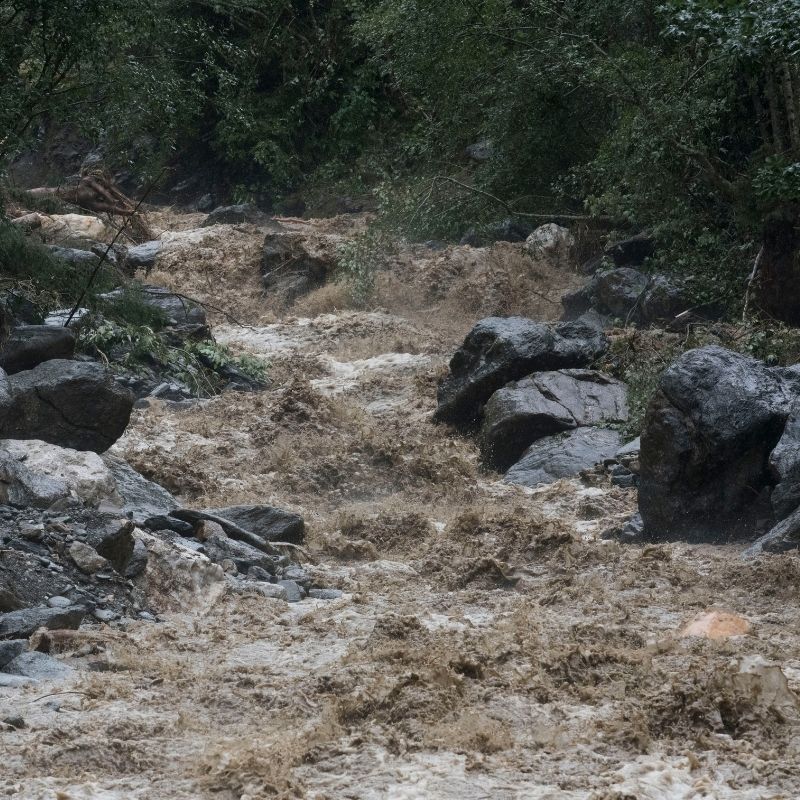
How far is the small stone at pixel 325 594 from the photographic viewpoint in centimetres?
665

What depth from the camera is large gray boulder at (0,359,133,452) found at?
324 inches

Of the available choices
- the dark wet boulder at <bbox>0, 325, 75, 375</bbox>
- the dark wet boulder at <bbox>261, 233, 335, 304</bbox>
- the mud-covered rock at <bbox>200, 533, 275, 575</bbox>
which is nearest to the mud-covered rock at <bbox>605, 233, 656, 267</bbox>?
the dark wet boulder at <bbox>261, 233, 335, 304</bbox>

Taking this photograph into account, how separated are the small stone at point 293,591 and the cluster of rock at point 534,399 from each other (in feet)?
12.1

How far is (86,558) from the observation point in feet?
19.9

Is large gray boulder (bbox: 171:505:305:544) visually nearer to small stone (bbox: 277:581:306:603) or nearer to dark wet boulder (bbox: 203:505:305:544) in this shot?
dark wet boulder (bbox: 203:505:305:544)

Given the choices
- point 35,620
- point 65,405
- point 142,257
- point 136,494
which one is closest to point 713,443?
point 136,494

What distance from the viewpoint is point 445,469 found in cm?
1022

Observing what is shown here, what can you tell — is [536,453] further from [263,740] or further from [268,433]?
[263,740]

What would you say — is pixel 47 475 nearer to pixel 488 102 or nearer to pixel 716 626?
pixel 716 626

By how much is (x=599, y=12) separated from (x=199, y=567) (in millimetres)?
11352

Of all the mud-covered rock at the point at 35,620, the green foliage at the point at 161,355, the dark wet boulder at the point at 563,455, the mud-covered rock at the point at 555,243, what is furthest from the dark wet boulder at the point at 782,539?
the mud-covered rock at the point at 555,243

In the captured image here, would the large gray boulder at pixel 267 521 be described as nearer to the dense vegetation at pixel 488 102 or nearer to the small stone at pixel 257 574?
the small stone at pixel 257 574

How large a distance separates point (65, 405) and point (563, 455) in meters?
4.34

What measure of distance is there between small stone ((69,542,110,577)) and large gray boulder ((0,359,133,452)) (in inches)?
93.0
